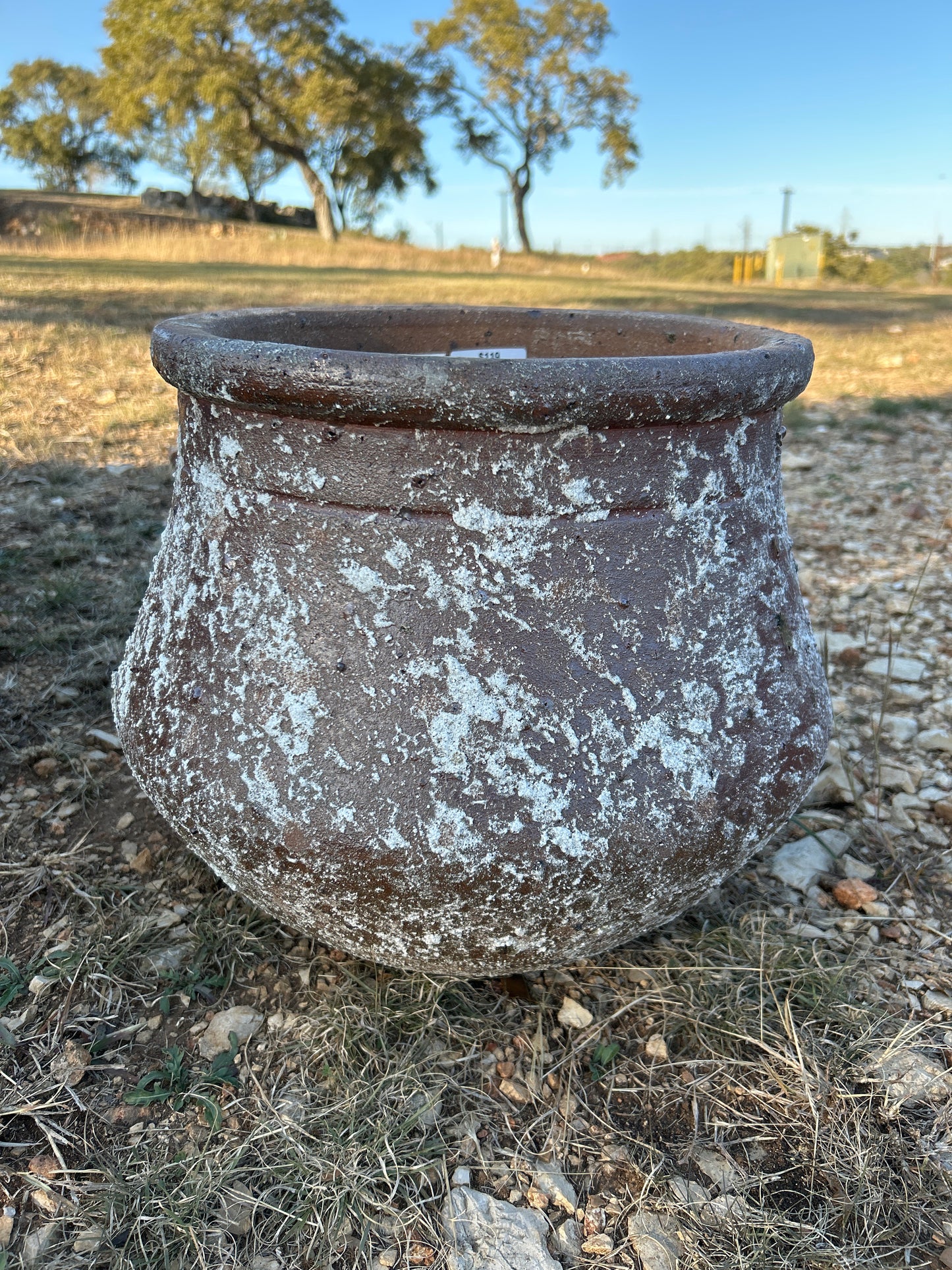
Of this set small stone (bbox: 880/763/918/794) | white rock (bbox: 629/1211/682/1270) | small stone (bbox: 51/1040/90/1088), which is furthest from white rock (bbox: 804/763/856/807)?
small stone (bbox: 51/1040/90/1088)

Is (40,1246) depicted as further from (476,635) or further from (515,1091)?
(476,635)

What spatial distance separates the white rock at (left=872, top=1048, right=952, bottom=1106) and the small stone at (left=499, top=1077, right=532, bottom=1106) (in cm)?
54

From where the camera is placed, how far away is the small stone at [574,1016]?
1542 mm

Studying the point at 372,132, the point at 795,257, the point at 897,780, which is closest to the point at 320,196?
the point at 372,132

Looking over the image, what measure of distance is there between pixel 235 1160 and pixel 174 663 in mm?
700

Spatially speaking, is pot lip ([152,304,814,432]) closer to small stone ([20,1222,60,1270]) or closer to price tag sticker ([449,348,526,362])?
price tag sticker ([449,348,526,362])

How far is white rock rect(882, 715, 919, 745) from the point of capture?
2406 mm

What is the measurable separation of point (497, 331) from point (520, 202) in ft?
100

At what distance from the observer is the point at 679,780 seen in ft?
4.00

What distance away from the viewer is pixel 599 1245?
124 centimetres

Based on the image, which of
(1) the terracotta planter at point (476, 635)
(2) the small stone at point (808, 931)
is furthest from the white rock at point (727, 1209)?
(2) the small stone at point (808, 931)

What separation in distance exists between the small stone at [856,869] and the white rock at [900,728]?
54 centimetres

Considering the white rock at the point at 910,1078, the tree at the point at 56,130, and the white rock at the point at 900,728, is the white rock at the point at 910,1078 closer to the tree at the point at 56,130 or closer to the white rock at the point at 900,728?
the white rock at the point at 900,728

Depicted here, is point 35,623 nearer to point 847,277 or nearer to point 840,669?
point 840,669
